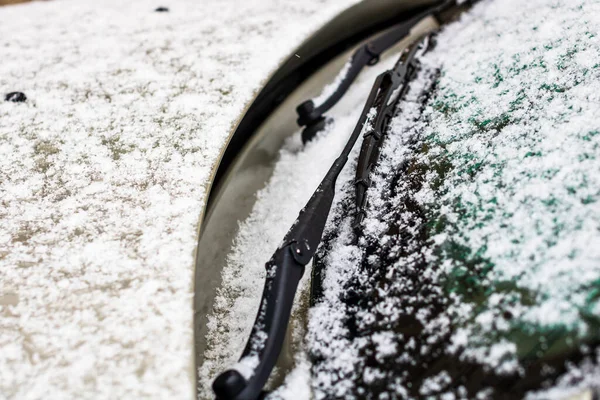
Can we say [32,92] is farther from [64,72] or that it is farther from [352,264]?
[352,264]

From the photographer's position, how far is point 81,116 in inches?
39.1

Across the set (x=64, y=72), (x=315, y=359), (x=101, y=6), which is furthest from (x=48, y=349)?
(x=101, y=6)

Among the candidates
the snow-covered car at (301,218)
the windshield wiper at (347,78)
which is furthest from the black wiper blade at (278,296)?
the windshield wiper at (347,78)

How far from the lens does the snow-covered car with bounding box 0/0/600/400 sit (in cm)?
58

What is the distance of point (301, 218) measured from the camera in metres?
0.77

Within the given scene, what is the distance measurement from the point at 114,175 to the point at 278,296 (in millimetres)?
396

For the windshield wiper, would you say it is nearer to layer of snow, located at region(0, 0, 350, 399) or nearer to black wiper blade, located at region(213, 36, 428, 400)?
layer of snow, located at region(0, 0, 350, 399)

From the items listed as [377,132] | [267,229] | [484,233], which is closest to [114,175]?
[267,229]

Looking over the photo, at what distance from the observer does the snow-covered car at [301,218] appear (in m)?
0.58

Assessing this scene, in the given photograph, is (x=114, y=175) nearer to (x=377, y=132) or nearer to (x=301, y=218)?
(x=301, y=218)

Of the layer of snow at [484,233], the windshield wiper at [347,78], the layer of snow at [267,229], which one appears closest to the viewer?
the layer of snow at [484,233]

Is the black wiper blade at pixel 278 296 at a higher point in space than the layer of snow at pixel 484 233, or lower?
lower

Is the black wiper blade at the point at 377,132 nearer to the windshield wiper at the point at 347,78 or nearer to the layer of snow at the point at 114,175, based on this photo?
the windshield wiper at the point at 347,78

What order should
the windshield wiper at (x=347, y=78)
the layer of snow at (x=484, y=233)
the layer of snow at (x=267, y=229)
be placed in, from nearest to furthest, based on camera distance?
the layer of snow at (x=484, y=233), the layer of snow at (x=267, y=229), the windshield wiper at (x=347, y=78)
